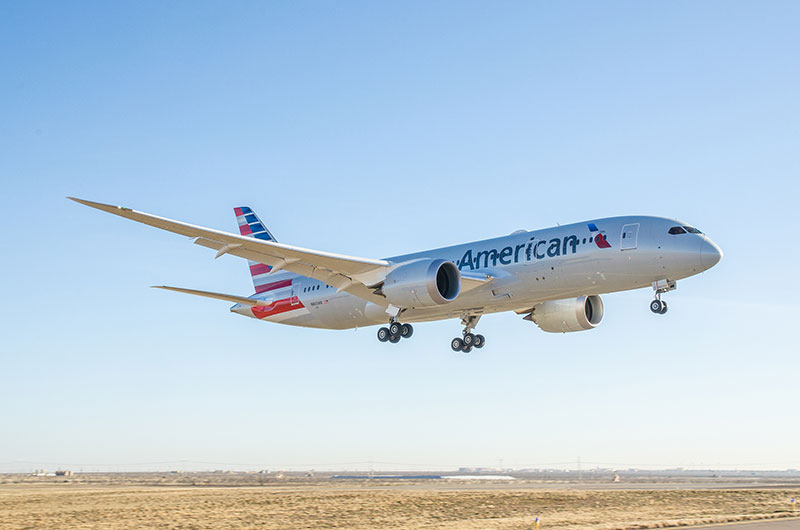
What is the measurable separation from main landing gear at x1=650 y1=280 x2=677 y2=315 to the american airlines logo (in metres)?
2.58

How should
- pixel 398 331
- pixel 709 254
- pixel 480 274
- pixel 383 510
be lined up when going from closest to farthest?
pixel 709 254, pixel 383 510, pixel 480 274, pixel 398 331

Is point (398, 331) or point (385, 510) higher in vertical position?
point (398, 331)

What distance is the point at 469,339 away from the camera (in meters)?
41.8

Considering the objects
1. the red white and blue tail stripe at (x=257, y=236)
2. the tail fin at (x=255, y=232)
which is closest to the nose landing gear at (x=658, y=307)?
the red white and blue tail stripe at (x=257, y=236)

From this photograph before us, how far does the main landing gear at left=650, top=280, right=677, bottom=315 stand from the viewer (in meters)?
31.5

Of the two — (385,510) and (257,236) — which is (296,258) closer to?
(385,510)

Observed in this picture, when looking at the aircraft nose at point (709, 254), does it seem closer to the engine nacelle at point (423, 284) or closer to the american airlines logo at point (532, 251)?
the american airlines logo at point (532, 251)

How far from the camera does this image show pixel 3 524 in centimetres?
2753

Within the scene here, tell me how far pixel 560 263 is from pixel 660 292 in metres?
4.21

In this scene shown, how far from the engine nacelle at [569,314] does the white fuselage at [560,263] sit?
478 cm

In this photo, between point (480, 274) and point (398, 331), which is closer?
point (480, 274)

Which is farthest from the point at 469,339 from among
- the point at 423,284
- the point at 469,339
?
the point at 423,284

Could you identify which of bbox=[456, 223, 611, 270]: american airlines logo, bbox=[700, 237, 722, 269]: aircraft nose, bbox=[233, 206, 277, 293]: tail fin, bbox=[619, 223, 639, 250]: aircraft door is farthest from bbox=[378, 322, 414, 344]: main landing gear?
bbox=[700, 237, 722, 269]: aircraft nose

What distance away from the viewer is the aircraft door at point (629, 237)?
31.4 metres
